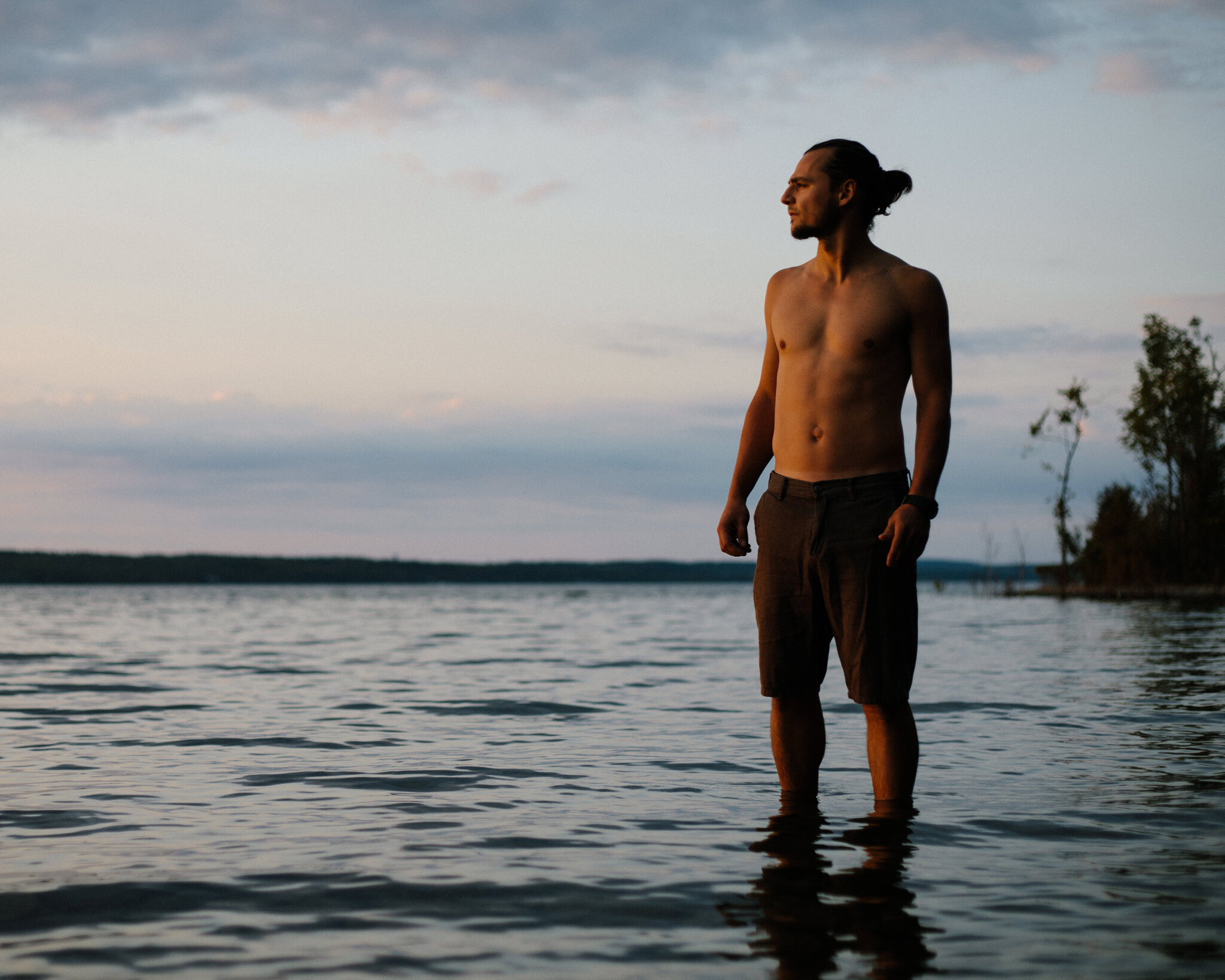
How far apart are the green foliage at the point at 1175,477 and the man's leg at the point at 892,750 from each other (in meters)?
36.3

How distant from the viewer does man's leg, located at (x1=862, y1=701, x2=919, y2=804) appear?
14.2ft

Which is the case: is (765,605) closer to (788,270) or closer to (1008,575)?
(788,270)

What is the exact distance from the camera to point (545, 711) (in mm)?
9172

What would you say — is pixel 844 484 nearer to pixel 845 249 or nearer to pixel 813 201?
pixel 845 249

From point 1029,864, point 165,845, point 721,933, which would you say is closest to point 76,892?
point 165,845

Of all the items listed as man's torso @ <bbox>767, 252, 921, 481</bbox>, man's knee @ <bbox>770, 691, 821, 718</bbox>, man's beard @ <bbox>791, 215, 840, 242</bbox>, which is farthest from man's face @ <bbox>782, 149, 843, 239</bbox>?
man's knee @ <bbox>770, 691, 821, 718</bbox>

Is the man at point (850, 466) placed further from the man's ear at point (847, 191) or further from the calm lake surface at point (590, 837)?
the calm lake surface at point (590, 837)

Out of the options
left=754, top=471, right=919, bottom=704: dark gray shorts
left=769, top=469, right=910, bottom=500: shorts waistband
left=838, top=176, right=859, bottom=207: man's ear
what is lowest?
left=754, top=471, right=919, bottom=704: dark gray shorts

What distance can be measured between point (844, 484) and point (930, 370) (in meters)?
0.51

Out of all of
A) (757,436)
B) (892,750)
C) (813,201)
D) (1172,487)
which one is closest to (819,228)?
(813,201)

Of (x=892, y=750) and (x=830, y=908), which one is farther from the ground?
(x=892, y=750)

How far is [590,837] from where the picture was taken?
438 centimetres

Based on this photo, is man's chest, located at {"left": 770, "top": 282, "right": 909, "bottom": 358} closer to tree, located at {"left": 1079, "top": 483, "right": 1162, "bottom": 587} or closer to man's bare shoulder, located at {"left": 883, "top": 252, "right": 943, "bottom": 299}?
man's bare shoulder, located at {"left": 883, "top": 252, "right": 943, "bottom": 299}

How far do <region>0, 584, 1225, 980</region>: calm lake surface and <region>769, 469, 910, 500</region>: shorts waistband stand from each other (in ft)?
3.92
